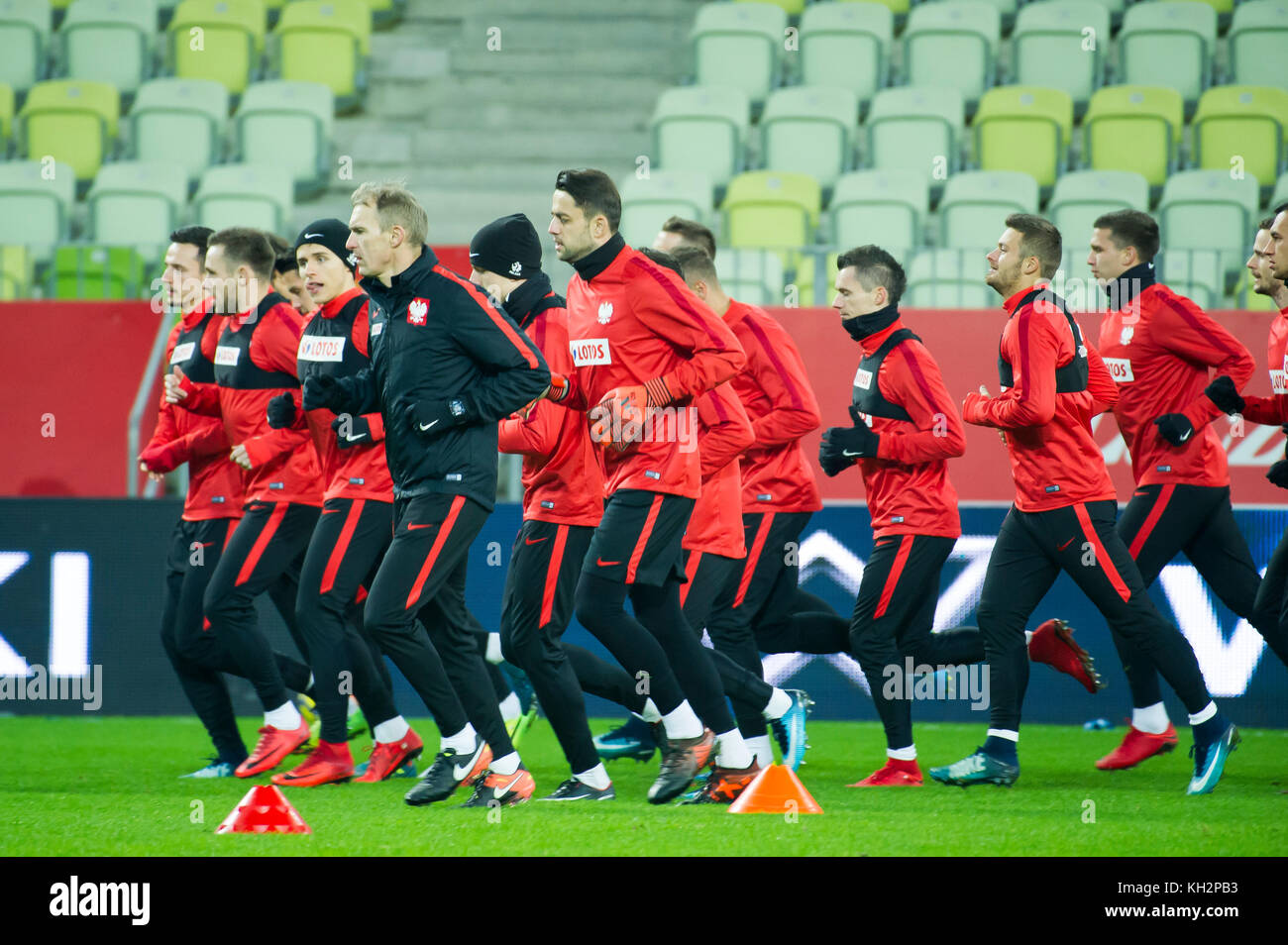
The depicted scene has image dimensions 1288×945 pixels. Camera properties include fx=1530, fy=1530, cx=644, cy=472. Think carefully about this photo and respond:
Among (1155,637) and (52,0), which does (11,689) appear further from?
(52,0)

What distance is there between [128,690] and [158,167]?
5739mm

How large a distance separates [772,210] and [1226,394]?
638 cm

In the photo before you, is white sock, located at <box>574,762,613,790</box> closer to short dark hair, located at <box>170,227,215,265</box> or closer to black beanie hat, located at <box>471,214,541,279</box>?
black beanie hat, located at <box>471,214,541,279</box>

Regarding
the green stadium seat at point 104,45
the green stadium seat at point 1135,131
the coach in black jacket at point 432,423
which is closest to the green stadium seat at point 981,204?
the green stadium seat at point 1135,131

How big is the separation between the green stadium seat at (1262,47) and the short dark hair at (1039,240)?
8203mm

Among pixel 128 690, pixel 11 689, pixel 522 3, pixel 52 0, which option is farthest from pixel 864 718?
pixel 52 0

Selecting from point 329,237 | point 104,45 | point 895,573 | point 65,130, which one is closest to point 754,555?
point 895,573

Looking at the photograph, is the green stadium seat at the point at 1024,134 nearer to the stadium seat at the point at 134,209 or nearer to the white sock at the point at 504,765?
the stadium seat at the point at 134,209

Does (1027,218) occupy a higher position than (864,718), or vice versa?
(1027,218)

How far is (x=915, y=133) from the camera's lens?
12.8m

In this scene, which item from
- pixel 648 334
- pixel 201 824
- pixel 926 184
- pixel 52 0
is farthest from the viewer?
pixel 52 0

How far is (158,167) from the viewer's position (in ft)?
42.3

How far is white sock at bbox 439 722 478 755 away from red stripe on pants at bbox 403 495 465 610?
28.3 inches

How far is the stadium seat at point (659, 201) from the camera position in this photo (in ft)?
38.7
